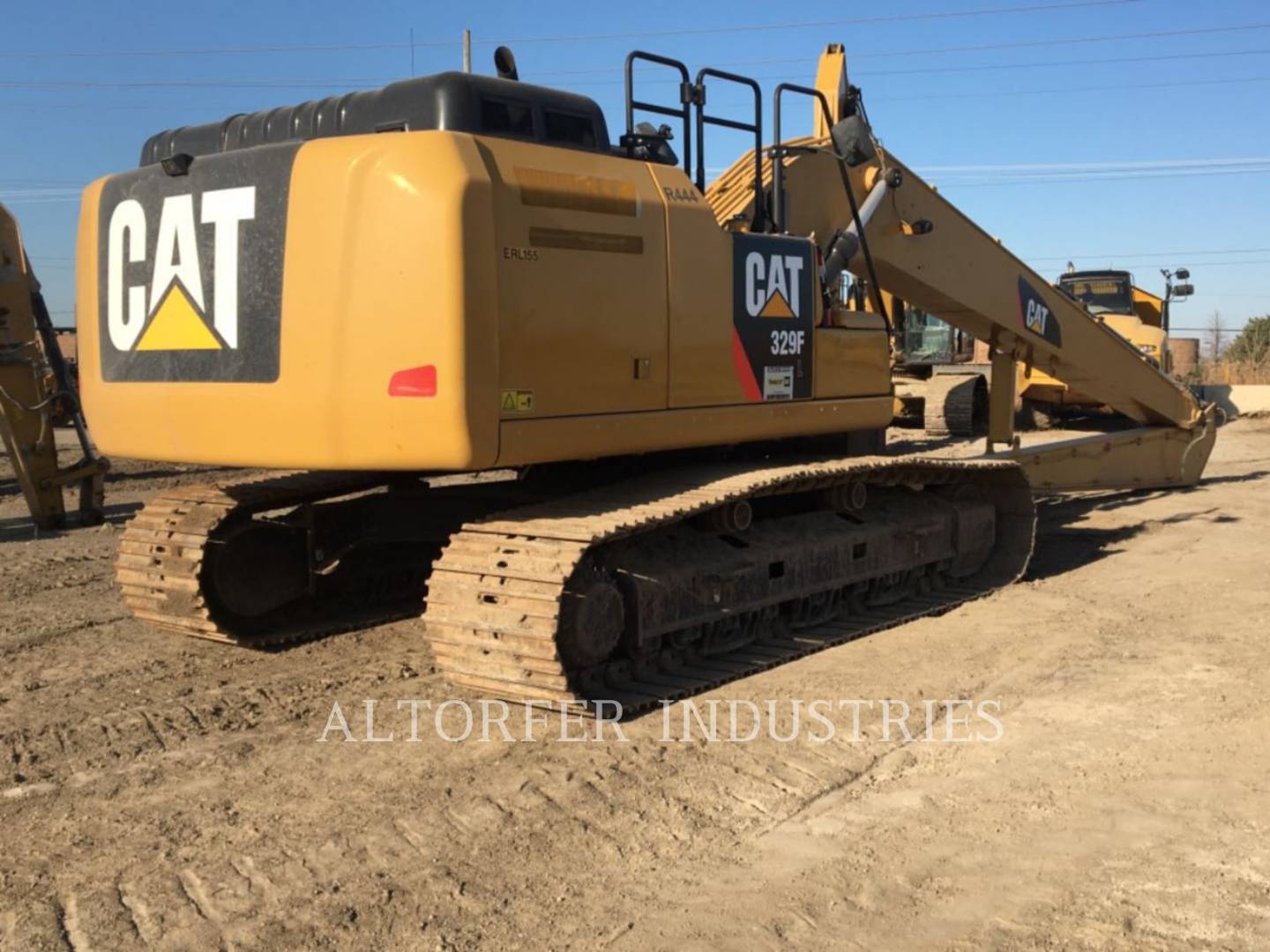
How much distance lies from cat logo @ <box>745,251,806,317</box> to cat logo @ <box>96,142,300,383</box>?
7.58 feet

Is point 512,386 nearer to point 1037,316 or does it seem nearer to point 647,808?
point 647,808

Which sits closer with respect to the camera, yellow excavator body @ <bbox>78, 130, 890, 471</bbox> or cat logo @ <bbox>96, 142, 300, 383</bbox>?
yellow excavator body @ <bbox>78, 130, 890, 471</bbox>

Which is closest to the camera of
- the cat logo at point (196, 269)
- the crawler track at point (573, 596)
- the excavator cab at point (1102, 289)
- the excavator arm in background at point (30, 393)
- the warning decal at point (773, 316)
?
the crawler track at point (573, 596)

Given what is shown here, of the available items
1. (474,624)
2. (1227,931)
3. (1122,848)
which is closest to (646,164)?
(474,624)

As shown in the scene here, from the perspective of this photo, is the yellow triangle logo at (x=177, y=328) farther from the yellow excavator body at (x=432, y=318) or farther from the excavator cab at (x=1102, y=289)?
the excavator cab at (x=1102, y=289)

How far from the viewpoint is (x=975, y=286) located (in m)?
8.96

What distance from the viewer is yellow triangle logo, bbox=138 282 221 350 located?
5336mm

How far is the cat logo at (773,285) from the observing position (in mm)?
6164

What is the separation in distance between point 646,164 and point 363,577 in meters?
3.01

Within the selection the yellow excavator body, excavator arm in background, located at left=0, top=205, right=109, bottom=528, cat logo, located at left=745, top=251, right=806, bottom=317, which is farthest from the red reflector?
excavator arm in background, located at left=0, top=205, right=109, bottom=528

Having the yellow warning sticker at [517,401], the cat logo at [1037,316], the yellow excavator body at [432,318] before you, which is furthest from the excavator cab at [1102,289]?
the yellow warning sticker at [517,401]

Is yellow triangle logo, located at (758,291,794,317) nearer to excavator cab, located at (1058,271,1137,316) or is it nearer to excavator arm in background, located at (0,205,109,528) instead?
excavator arm in background, located at (0,205,109,528)

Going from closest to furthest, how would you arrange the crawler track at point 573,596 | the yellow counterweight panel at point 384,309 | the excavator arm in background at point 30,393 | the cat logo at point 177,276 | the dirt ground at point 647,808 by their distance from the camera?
1. the dirt ground at point 647,808
2. the yellow counterweight panel at point 384,309
3. the crawler track at point 573,596
4. the cat logo at point 177,276
5. the excavator arm in background at point 30,393

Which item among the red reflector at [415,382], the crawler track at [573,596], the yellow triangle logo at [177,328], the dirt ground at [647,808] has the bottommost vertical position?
the dirt ground at [647,808]
